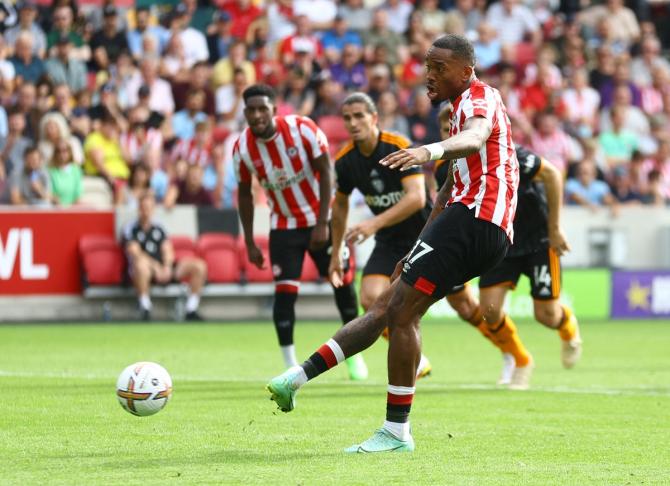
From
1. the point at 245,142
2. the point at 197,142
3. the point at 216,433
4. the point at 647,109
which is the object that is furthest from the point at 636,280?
the point at 216,433

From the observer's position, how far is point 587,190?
2262 cm

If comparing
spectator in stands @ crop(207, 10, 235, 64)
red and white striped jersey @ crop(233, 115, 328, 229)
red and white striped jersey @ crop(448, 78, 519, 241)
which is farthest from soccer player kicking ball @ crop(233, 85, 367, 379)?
spectator in stands @ crop(207, 10, 235, 64)

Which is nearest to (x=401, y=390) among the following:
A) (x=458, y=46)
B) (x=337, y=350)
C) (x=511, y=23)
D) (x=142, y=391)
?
(x=337, y=350)

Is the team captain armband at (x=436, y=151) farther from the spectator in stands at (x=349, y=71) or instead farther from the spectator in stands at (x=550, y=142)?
the spectator in stands at (x=550, y=142)

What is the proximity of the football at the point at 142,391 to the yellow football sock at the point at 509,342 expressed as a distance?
436 centimetres

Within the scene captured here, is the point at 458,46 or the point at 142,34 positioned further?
the point at 142,34

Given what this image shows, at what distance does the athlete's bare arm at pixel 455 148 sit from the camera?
20.7 feet

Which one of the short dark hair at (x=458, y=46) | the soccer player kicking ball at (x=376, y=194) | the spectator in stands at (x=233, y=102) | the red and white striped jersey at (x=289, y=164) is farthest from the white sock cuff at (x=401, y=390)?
the spectator in stands at (x=233, y=102)

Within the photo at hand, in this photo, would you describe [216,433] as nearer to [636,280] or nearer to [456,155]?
[456,155]

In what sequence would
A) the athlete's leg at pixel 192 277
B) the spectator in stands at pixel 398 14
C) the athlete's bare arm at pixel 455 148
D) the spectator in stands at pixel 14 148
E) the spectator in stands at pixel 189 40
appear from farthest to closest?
the spectator in stands at pixel 398 14 < the spectator in stands at pixel 189 40 < the athlete's leg at pixel 192 277 < the spectator in stands at pixel 14 148 < the athlete's bare arm at pixel 455 148

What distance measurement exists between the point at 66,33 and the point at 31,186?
9.34 feet

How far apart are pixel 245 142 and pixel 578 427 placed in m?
4.32

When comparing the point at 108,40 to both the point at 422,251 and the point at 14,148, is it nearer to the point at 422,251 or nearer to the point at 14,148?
the point at 14,148

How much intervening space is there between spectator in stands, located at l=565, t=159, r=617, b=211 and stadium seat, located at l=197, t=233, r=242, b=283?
607 centimetres
